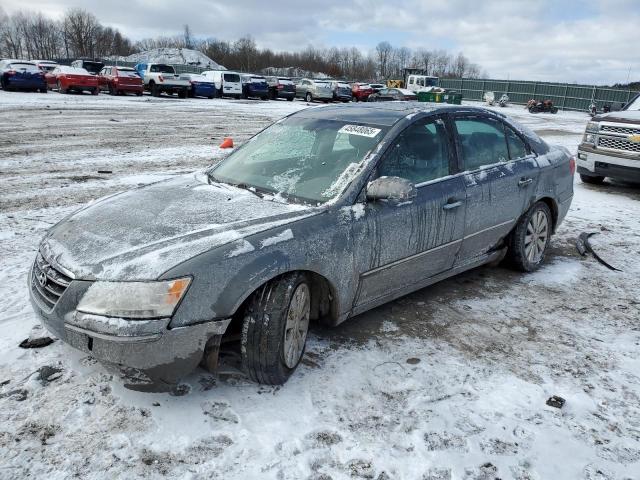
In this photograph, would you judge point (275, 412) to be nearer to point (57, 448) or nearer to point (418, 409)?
point (418, 409)

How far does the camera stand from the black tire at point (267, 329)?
2.81 metres

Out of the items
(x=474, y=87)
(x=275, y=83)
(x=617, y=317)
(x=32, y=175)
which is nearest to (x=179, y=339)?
(x=617, y=317)

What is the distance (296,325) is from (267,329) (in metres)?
0.29

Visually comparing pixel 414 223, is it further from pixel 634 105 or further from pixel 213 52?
pixel 213 52

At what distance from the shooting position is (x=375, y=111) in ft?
13.4

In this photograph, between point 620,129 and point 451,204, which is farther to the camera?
point 620,129

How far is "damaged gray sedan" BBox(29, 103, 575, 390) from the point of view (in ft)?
8.44

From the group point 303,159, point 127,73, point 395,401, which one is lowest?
point 395,401

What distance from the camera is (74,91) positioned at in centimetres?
2823

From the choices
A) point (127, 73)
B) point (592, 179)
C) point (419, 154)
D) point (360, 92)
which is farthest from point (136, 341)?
point (360, 92)

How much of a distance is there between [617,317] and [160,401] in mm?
3473

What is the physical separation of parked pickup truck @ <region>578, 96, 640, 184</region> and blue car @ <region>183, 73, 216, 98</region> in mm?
24518

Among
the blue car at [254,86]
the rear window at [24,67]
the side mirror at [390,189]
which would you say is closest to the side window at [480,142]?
the side mirror at [390,189]

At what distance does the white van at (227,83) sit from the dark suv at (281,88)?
258cm
